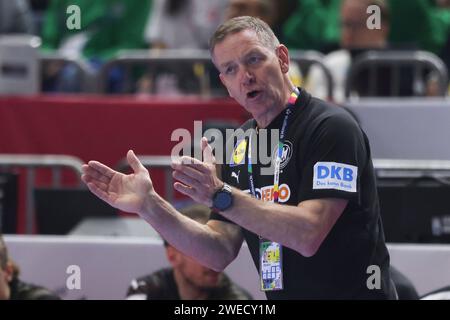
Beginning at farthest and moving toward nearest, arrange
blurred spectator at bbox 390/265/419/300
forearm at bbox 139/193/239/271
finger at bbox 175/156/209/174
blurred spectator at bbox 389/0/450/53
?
blurred spectator at bbox 389/0/450/53, blurred spectator at bbox 390/265/419/300, forearm at bbox 139/193/239/271, finger at bbox 175/156/209/174

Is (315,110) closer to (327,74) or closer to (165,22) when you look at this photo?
(327,74)

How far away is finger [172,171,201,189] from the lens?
412 centimetres

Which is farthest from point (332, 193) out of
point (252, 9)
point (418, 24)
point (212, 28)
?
point (212, 28)

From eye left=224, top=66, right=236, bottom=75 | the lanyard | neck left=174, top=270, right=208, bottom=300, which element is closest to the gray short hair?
eye left=224, top=66, right=236, bottom=75

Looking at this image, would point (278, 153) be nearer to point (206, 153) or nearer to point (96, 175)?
point (206, 153)

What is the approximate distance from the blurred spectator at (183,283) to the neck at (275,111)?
5.99ft

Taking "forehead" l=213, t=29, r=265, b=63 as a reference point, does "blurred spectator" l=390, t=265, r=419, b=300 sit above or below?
below

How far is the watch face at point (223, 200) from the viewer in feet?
13.6

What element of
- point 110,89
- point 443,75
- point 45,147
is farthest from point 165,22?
point 443,75

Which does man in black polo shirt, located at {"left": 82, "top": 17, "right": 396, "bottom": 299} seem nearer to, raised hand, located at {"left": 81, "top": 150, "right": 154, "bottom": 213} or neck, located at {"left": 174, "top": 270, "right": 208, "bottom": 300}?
raised hand, located at {"left": 81, "top": 150, "right": 154, "bottom": 213}

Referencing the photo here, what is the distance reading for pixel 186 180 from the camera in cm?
413

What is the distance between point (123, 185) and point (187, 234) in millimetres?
330

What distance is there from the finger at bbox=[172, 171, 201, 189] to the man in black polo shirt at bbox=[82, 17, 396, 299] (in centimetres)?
2
